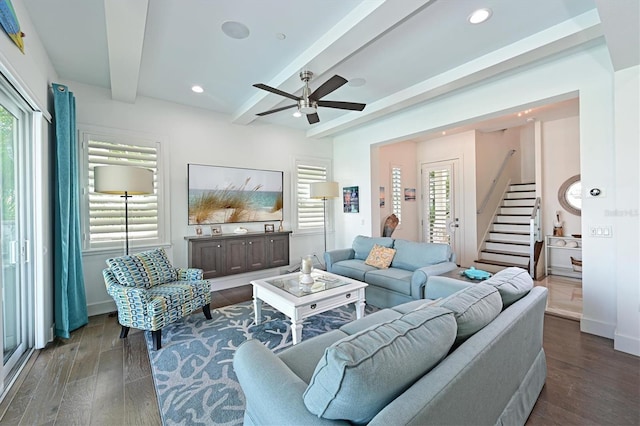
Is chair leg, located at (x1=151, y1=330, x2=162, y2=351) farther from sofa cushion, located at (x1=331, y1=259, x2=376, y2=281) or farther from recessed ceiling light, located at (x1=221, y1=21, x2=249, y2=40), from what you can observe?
recessed ceiling light, located at (x1=221, y1=21, x2=249, y2=40)

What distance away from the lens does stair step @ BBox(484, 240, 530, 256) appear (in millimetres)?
5759

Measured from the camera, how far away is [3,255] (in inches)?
91.5

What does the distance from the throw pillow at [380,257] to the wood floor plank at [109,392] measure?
3.14 m

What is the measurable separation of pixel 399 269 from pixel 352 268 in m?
0.67

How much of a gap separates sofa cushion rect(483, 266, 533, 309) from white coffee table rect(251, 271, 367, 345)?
145 cm

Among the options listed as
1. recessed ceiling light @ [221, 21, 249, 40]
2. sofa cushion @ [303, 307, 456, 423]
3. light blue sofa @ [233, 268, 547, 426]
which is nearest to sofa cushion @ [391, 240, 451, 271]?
light blue sofa @ [233, 268, 547, 426]

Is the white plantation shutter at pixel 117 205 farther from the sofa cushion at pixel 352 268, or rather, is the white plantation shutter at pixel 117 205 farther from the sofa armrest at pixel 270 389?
the sofa armrest at pixel 270 389

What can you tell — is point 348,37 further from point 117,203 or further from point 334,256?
point 117,203

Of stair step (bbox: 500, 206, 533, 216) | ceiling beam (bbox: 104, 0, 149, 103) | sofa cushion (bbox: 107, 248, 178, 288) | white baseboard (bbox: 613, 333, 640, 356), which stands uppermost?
ceiling beam (bbox: 104, 0, 149, 103)

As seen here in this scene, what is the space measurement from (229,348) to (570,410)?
2707mm

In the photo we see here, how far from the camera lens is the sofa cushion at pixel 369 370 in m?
0.94

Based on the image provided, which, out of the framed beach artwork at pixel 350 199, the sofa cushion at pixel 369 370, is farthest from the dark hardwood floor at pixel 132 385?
the framed beach artwork at pixel 350 199

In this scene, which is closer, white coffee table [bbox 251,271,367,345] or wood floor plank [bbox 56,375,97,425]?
wood floor plank [bbox 56,375,97,425]

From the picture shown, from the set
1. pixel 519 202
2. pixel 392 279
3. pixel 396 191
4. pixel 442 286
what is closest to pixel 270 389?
pixel 442 286
